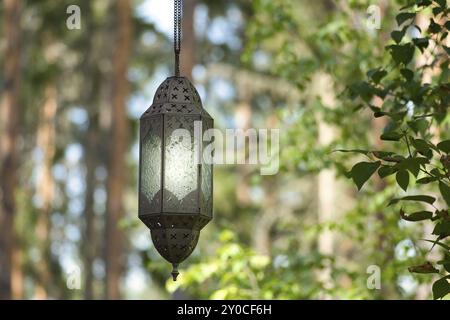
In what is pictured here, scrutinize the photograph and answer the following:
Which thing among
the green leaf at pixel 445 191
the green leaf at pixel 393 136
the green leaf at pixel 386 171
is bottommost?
the green leaf at pixel 445 191

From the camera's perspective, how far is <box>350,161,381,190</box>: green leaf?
4738 mm

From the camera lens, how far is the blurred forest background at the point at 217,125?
9.27 metres

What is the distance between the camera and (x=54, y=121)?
1174 inches

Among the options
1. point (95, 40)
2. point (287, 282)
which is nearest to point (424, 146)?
point (287, 282)

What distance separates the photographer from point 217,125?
26.9 meters

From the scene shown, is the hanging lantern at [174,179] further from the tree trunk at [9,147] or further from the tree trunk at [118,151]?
the tree trunk at [118,151]

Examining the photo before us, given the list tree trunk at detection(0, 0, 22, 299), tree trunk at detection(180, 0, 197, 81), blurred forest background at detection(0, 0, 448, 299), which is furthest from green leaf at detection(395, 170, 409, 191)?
tree trunk at detection(0, 0, 22, 299)

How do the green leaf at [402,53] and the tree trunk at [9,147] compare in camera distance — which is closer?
the green leaf at [402,53]

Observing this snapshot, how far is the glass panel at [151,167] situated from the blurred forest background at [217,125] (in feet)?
12.1

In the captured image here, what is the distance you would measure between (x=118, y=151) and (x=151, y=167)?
53.4ft

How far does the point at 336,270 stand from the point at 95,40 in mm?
19402

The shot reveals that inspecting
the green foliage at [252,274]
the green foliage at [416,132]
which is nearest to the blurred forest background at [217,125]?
the green foliage at [252,274]

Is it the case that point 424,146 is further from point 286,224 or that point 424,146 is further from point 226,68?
point 226,68

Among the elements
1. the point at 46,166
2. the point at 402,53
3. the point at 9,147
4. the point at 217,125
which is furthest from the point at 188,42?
the point at 46,166
